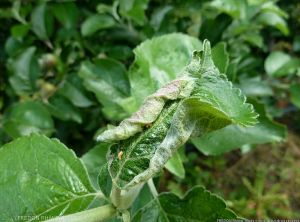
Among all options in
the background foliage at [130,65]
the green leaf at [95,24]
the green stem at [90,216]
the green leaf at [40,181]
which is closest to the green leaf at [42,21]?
the background foliage at [130,65]

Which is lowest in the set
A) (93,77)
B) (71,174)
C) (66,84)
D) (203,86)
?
(66,84)

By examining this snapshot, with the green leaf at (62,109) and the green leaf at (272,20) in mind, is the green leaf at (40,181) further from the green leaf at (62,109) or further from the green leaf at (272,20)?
the green leaf at (272,20)

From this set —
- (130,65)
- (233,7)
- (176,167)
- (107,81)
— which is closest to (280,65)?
(233,7)

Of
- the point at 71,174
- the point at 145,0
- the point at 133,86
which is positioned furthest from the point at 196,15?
the point at 71,174

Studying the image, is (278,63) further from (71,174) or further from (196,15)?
(71,174)

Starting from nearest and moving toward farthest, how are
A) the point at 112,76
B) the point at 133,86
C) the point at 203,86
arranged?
the point at 203,86 < the point at 133,86 < the point at 112,76
